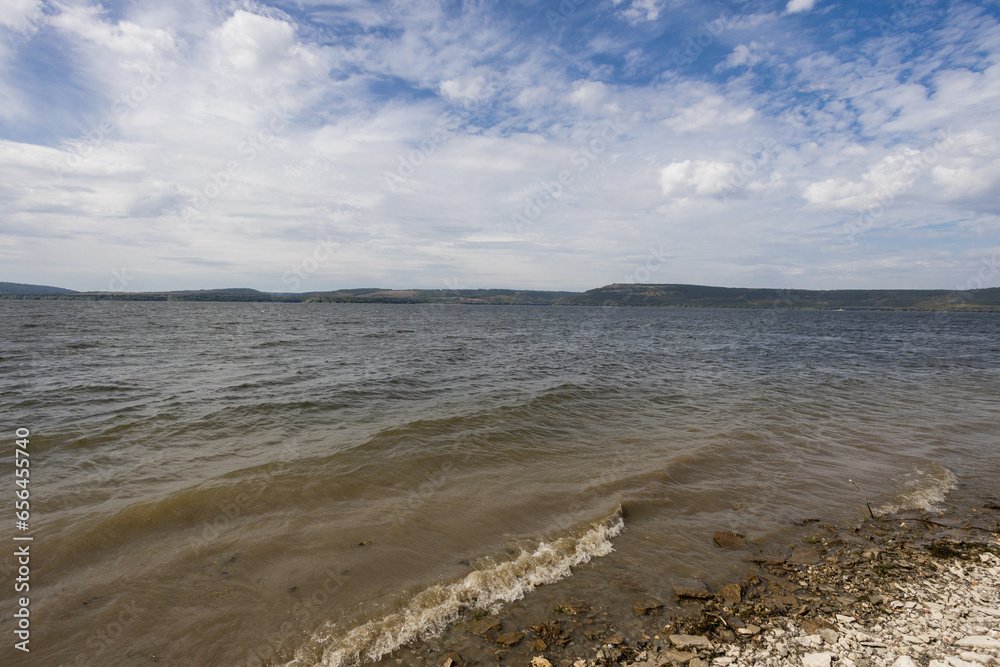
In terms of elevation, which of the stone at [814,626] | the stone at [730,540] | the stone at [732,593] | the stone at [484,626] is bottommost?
the stone at [730,540]

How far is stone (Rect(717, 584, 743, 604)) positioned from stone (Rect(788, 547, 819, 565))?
58.3 inches

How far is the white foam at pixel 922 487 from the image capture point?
858cm

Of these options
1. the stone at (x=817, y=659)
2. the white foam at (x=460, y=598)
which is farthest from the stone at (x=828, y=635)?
the white foam at (x=460, y=598)

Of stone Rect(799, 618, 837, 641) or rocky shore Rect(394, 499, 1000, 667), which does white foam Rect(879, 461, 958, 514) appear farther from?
stone Rect(799, 618, 837, 641)

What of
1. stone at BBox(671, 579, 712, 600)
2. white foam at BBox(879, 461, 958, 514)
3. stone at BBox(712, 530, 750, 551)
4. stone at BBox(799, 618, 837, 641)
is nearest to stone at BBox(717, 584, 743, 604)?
stone at BBox(671, 579, 712, 600)

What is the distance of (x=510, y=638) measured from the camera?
505cm

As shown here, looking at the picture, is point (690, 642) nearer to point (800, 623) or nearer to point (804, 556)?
point (800, 623)

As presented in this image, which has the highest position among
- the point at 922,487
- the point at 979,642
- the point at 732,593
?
the point at 979,642

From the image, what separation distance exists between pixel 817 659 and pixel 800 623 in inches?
25.2

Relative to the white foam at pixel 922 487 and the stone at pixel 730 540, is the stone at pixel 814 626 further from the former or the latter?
the white foam at pixel 922 487

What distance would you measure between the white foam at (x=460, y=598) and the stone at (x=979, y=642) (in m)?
4.00

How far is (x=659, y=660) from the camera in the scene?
15.0 ft

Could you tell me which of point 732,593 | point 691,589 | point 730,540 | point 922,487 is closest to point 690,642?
point 691,589

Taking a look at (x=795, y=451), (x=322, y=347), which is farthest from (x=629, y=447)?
(x=322, y=347)
